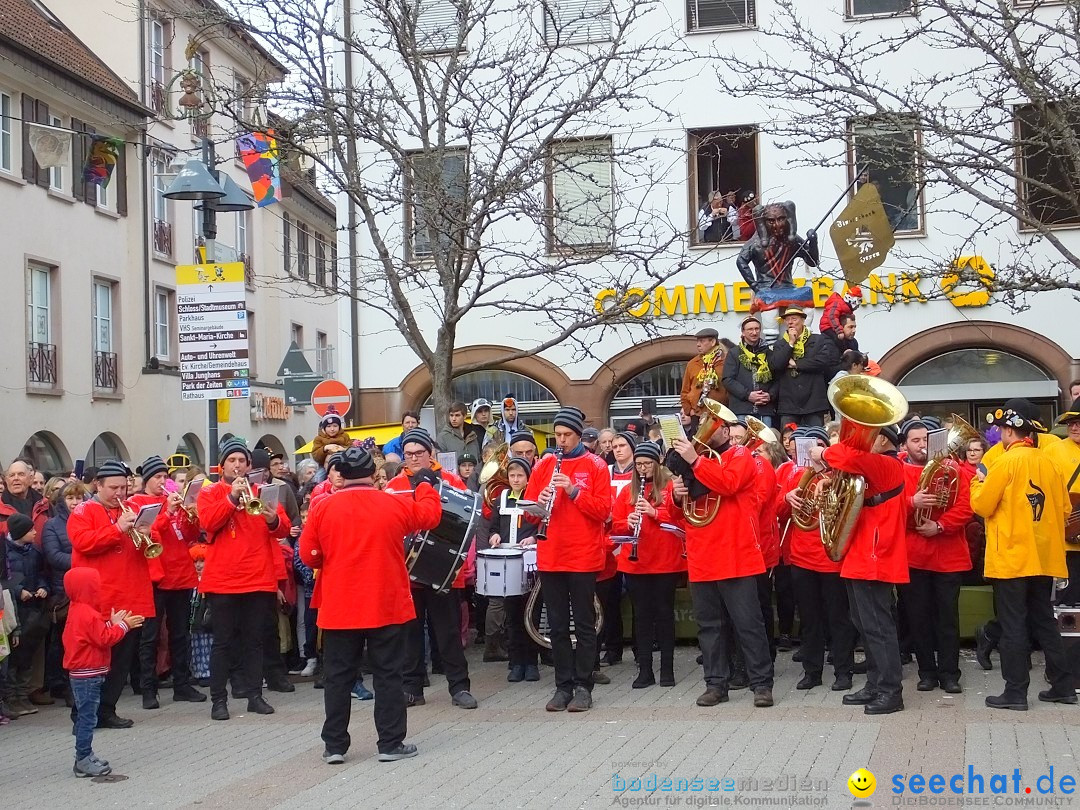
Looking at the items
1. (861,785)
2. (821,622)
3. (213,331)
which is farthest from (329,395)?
(861,785)

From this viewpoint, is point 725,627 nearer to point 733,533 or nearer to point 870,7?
point 733,533

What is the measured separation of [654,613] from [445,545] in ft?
6.04

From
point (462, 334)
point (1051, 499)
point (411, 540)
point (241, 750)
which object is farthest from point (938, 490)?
point (462, 334)

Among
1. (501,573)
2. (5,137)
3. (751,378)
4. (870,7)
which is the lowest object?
(501,573)

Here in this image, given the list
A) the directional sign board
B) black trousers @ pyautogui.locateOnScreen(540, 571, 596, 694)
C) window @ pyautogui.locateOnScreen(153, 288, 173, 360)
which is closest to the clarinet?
black trousers @ pyautogui.locateOnScreen(540, 571, 596, 694)

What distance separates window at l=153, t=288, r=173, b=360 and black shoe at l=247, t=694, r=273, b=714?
74.1 ft

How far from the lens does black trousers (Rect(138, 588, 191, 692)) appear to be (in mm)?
11203

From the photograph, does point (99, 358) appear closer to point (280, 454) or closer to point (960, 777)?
point (280, 454)

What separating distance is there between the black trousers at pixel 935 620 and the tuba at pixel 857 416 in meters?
1.07

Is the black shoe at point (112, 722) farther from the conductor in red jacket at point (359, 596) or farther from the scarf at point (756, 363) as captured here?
the scarf at point (756, 363)

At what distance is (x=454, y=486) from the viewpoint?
10.5 meters

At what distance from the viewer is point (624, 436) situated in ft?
37.8

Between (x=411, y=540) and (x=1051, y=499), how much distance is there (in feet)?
14.6

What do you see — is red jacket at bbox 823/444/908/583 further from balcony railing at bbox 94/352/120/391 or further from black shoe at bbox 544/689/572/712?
balcony railing at bbox 94/352/120/391
